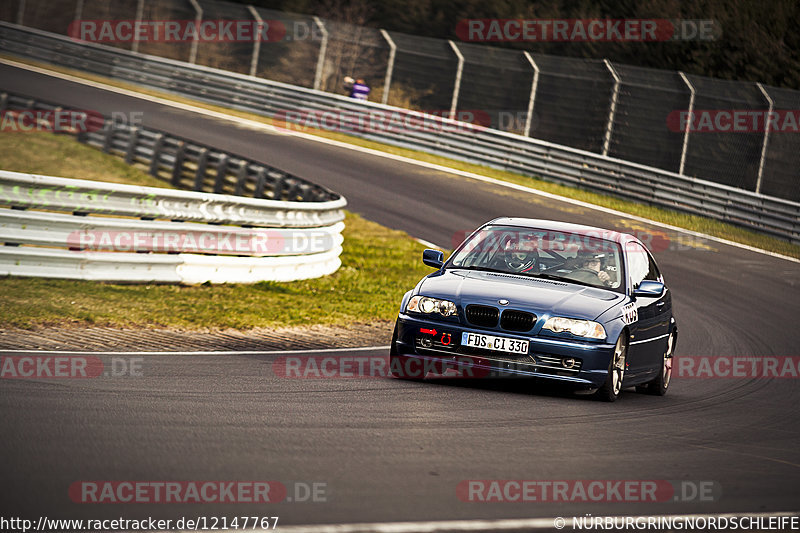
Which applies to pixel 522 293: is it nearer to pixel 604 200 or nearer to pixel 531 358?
pixel 531 358

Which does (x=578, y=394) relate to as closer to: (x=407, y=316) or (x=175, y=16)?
(x=407, y=316)

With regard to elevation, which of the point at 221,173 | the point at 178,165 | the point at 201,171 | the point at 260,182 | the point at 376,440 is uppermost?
the point at 376,440

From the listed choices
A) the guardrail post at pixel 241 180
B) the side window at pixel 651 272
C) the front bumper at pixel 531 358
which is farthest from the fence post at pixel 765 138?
the front bumper at pixel 531 358

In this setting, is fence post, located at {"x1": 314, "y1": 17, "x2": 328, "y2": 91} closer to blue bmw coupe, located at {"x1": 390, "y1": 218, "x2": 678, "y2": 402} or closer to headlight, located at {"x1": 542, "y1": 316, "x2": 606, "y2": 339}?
blue bmw coupe, located at {"x1": 390, "y1": 218, "x2": 678, "y2": 402}

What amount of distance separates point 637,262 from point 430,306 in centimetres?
242

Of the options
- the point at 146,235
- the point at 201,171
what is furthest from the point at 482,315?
the point at 201,171

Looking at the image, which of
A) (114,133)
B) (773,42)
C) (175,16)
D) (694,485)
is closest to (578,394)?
(694,485)

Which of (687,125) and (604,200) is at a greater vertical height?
(687,125)

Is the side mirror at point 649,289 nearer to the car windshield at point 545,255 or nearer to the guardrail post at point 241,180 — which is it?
the car windshield at point 545,255

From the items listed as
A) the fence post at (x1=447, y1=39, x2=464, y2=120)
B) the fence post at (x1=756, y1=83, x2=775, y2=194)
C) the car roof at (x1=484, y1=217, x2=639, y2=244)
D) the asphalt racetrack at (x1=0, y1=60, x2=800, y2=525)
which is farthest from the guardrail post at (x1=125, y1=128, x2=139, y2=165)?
the car roof at (x1=484, y1=217, x2=639, y2=244)

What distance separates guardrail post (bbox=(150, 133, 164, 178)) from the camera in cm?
2352

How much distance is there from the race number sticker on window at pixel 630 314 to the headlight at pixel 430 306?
1467 millimetres

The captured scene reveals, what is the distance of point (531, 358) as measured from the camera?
870 centimetres

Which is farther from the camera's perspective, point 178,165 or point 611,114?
point 611,114
